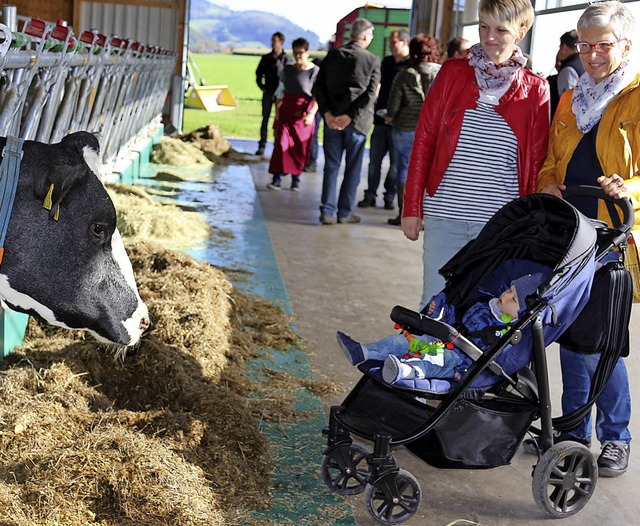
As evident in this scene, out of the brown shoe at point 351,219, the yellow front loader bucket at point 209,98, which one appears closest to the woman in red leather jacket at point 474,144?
the brown shoe at point 351,219

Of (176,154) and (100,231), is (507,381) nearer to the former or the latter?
(100,231)

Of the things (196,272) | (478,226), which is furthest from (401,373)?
(196,272)

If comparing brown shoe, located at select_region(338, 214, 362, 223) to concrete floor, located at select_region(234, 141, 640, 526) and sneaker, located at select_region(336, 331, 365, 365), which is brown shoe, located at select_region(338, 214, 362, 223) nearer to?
concrete floor, located at select_region(234, 141, 640, 526)

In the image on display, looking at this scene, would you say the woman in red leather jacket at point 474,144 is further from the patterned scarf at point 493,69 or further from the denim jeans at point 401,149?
the denim jeans at point 401,149

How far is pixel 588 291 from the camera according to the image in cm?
311

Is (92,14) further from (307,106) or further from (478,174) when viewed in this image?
(478,174)

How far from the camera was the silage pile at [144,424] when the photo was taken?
2.74 m

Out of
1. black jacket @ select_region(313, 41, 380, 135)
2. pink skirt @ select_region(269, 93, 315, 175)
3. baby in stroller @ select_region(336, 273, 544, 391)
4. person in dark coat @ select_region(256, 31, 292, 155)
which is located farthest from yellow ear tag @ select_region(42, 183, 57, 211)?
person in dark coat @ select_region(256, 31, 292, 155)

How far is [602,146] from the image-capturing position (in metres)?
3.36

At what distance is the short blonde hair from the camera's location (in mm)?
3314

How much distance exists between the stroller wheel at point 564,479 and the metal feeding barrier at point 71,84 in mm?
2596

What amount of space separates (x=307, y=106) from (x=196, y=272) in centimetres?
516

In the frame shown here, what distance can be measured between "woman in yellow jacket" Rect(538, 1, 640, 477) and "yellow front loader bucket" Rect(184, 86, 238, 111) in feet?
58.3

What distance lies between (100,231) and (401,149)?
18.4 feet
